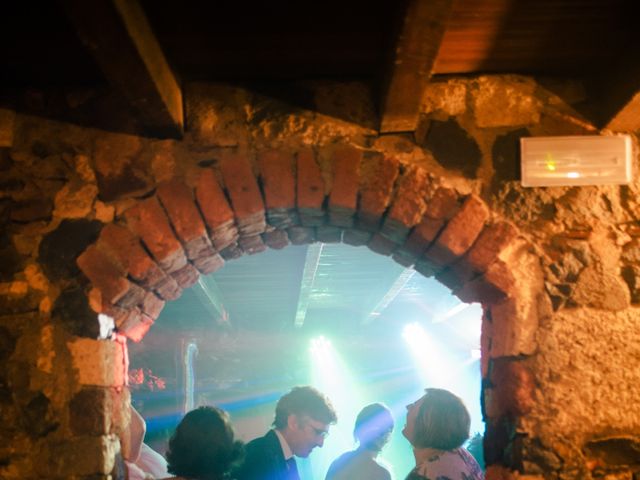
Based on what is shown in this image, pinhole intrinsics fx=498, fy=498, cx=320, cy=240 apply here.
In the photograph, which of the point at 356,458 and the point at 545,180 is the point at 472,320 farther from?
the point at 545,180

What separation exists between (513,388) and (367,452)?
2.26 m

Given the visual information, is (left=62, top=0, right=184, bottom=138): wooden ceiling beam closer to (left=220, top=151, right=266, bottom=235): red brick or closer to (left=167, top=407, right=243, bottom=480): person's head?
(left=220, top=151, right=266, bottom=235): red brick

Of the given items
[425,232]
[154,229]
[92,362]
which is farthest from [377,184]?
[92,362]

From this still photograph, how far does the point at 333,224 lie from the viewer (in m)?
2.07

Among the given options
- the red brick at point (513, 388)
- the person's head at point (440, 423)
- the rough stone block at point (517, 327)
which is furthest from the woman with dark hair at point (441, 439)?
the rough stone block at point (517, 327)

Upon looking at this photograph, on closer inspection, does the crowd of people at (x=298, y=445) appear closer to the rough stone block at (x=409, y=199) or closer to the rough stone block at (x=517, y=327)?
the rough stone block at (x=517, y=327)

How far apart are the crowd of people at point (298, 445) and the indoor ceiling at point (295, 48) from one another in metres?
1.36

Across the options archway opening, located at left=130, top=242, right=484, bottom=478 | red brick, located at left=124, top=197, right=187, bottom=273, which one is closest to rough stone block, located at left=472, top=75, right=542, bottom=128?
red brick, located at left=124, top=197, right=187, bottom=273

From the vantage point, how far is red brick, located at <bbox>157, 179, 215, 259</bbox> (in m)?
1.87

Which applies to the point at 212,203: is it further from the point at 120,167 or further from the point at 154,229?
the point at 120,167

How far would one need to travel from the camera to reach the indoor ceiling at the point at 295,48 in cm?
155

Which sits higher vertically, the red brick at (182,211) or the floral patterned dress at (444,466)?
the red brick at (182,211)

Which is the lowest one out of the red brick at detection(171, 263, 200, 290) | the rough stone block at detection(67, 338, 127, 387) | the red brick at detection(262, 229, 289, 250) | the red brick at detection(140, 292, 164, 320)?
the rough stone block at detection(67, 338, 127, 387)

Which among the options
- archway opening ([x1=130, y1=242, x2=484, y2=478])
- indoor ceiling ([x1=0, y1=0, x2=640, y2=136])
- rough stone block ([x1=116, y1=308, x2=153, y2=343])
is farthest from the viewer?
archway opening ([x1=130, y1=242, x2=484, y2=478])
